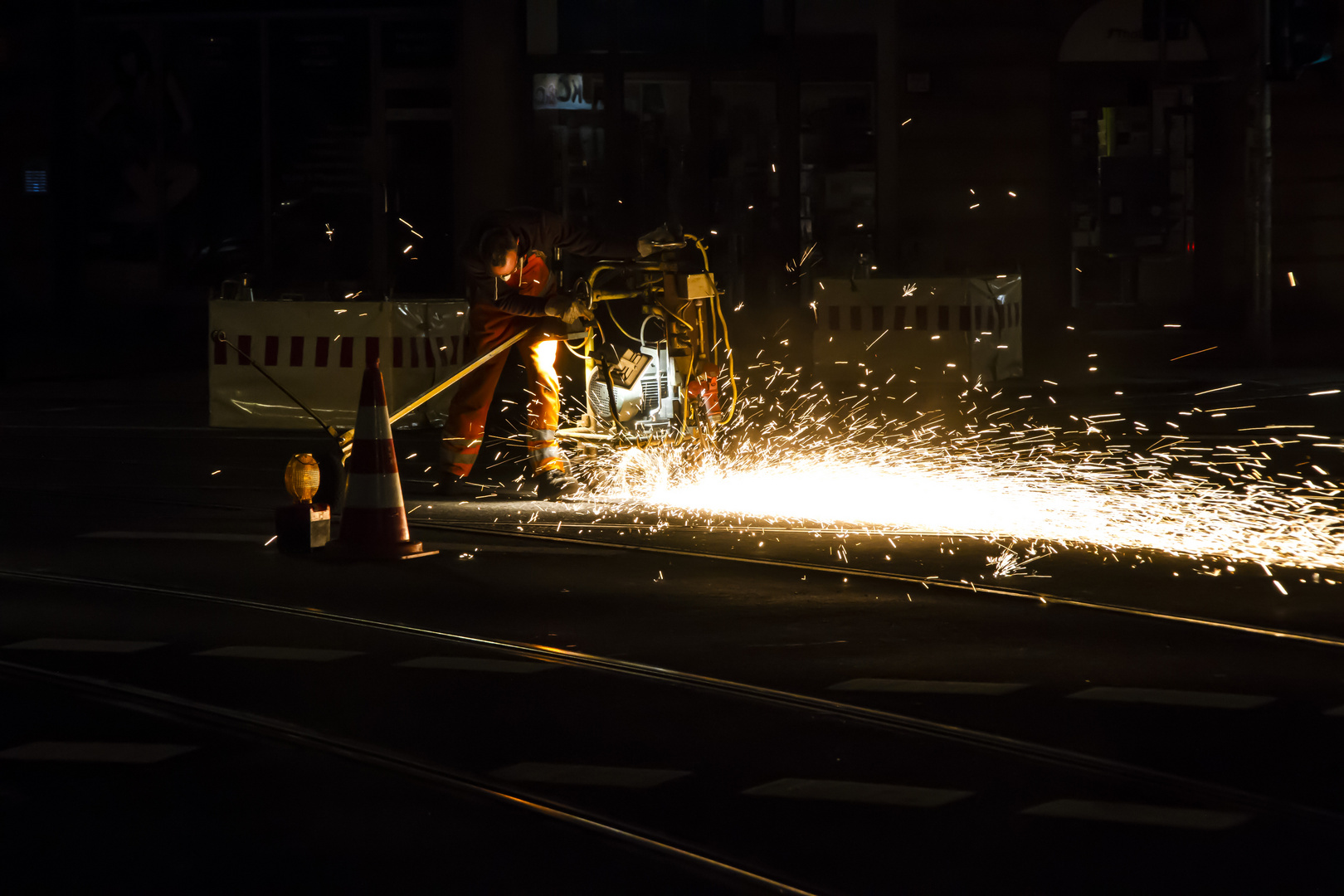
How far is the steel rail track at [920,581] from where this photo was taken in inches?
266

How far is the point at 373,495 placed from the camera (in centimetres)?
857

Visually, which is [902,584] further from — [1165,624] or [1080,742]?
[1080,742]

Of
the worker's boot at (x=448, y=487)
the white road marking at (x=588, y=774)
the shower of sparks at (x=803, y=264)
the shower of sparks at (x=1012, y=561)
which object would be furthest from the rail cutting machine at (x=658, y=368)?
the shower of sparks at (x=803, y=264)

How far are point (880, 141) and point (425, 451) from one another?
31.7ft

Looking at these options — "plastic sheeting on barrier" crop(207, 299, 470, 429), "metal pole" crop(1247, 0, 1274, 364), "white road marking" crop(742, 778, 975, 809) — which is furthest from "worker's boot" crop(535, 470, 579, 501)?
"metal pole" crop(1247, 0, 1274, 364)

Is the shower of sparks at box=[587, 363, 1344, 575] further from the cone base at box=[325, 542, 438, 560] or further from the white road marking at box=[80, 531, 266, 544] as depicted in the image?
the white road marking at box=[80, 531, 266, 544]

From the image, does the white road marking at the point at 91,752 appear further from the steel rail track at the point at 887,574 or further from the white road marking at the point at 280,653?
the steel rail track at the point at 887,574

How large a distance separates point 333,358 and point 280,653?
27.5 feet

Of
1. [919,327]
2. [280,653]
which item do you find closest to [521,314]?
[280,653]

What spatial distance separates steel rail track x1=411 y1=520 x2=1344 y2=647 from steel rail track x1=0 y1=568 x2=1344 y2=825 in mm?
1682

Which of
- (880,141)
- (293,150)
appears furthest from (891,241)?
(293,150)

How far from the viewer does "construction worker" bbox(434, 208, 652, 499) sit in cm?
1012

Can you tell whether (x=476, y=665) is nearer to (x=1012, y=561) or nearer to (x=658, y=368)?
(x=1012, y=561)

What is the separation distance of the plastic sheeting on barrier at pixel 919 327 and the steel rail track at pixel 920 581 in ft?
24.7
